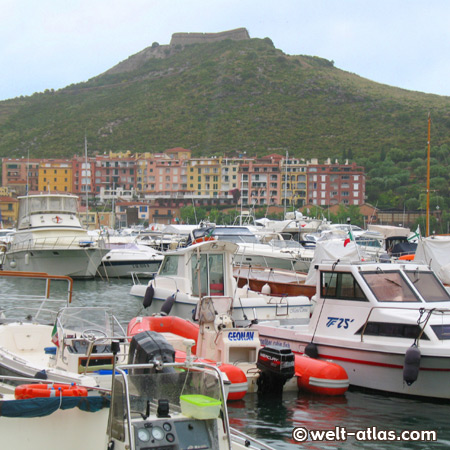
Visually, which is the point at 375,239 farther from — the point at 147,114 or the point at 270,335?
the point at 147,114

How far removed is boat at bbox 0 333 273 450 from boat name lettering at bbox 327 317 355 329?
5.35 metres

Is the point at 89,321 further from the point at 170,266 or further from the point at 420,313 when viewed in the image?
the point at 170,266

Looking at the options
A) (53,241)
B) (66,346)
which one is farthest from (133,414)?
(53,241)

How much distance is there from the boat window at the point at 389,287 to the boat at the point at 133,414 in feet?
18.3

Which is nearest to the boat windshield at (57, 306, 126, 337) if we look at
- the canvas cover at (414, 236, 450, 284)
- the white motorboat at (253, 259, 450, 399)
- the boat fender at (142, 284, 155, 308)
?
the white motorboat at (253, 259, 450, 399)

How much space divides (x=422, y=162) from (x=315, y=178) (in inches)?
808

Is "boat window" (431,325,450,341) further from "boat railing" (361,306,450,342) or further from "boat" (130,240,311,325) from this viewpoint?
"boat" (130,240,311,325)

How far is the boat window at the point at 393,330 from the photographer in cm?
1171

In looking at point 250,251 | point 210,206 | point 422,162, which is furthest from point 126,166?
point 250,251

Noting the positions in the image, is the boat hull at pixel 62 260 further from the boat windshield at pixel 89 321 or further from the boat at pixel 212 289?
the boat windshield at pixel 89 321

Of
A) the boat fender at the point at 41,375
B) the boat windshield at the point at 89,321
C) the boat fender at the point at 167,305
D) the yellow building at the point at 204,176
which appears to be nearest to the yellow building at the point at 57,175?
the yellow building at the point at 204,176

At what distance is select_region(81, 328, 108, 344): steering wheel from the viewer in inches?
387

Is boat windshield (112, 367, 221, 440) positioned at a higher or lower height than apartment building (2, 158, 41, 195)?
lower

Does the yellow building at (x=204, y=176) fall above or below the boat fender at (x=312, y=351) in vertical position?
above
